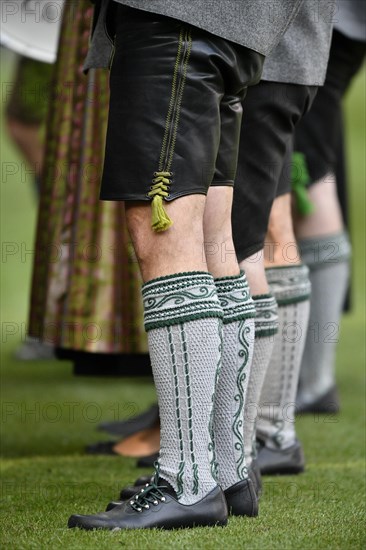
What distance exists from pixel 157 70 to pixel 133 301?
1040 mm

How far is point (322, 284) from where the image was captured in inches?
113

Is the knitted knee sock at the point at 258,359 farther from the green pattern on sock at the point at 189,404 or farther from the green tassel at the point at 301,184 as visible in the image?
the green tassel at the point at 301,184

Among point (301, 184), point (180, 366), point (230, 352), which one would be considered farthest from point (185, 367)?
point (301, 184)

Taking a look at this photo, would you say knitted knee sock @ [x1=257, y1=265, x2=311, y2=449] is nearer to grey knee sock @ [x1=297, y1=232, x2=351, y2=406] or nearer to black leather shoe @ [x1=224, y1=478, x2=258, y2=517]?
black leather shoe @ [x1=224, y1=478, x2=258, y2=517]

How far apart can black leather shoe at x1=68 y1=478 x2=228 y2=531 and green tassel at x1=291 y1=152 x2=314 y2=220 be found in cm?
131

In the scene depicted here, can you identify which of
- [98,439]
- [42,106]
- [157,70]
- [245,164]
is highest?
[42,106]

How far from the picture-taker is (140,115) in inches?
57.7

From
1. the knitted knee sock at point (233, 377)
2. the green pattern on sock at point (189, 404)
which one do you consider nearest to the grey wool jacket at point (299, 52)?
the knitted knee sock at point (233, 377)

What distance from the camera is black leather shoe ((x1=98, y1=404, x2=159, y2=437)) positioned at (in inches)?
99.6

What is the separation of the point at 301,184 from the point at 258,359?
1.04 meters

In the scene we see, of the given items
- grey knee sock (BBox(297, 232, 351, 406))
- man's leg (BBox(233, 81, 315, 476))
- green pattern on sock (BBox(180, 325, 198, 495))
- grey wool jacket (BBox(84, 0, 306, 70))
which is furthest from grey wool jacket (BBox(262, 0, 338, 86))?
grey knee sock (BBox(297, 232, 351, 406))

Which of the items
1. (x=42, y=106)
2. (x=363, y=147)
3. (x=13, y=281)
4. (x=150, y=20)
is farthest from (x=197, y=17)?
(x=363, y=147)

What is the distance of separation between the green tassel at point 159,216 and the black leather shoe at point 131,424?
110 cm

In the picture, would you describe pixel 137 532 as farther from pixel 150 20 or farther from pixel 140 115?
pixel 150 20
